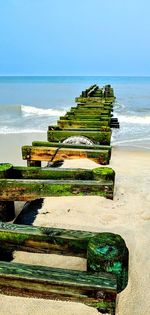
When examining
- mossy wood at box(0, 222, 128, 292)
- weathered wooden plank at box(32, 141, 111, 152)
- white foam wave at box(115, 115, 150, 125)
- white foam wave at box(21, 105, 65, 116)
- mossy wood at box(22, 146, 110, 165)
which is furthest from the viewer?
white foam wave at box(21, 105, 65, 116)

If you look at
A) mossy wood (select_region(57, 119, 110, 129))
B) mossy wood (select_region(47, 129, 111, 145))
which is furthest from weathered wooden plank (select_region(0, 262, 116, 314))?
mossy wood (select_region(57, 119, 110, 129))

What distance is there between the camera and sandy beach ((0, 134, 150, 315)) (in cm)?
196

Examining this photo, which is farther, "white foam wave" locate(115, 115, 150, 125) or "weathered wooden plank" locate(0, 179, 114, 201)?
"white foam wave" locate(115, 115, 150, 125)

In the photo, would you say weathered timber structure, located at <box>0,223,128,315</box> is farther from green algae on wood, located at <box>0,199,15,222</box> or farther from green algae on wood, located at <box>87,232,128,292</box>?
green algae on wood, located at <box>0,199,15,222</box>

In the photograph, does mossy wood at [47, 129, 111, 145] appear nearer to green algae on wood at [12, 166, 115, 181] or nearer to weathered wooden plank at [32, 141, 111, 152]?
weathered wooden plank at [32, 141, 111, 152]

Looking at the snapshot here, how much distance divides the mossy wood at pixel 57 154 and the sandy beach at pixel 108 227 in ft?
0.63

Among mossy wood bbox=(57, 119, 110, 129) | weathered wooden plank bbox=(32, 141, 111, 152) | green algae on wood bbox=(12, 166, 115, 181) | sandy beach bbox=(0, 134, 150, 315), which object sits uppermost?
mossy wood bbox=(57, 119, 110, 129)

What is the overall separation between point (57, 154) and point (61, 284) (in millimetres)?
3291

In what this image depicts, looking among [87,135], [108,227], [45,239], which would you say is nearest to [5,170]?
[45,239]

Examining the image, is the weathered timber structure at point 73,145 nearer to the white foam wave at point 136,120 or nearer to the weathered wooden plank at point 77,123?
the weathered wooden plank at point 77,123

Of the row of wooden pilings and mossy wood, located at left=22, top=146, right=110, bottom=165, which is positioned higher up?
mossy wood, located at left=22, top=146, right=110, bottom=165

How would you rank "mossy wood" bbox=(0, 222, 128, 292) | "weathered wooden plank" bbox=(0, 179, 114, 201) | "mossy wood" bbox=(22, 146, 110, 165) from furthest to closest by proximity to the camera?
"mossy wood" bbox=(22, 146, 110, 165) → "weathered wooden plank" bbox=(0, 179, 114, 201) → "mossy wood" bbox=(0, 222, 128, 292)

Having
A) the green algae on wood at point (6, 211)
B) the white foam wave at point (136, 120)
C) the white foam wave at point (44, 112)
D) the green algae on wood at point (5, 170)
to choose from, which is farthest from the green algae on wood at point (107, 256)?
the white foam wave at point (44, 112)

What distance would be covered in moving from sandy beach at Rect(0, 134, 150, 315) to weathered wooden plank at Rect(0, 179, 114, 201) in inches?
17.6
